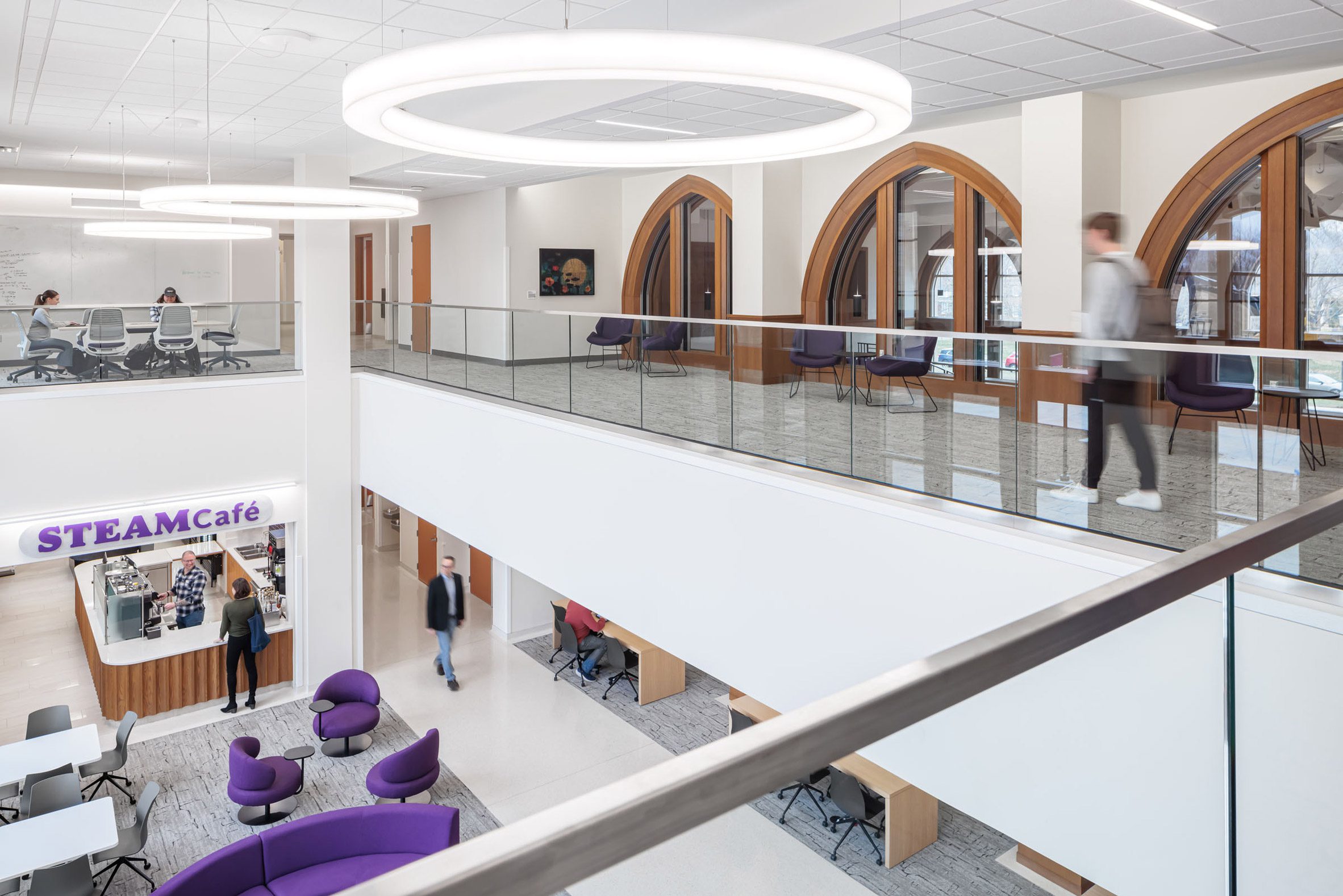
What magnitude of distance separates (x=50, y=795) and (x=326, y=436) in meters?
5.74

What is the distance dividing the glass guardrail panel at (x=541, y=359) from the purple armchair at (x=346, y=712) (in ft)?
15.4

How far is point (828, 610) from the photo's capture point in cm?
621

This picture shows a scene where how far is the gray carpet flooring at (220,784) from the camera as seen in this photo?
31.4ft

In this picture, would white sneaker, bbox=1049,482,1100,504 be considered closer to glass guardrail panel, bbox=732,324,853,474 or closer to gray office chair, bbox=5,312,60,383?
glass guardrail panel, bbox=732,324,853,474

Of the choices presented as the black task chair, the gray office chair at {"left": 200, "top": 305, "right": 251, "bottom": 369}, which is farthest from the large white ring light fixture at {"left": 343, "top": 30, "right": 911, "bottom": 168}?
the black task chair

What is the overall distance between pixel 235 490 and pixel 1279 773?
43.3ft

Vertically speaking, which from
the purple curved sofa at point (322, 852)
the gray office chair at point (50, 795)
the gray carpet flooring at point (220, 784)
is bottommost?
the gray carpet flooring at point (220, 784)

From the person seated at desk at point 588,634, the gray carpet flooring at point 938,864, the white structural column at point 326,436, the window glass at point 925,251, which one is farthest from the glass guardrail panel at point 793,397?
the white structural column at point 326,436

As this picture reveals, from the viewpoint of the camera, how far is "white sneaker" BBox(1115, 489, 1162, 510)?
16.0 feet

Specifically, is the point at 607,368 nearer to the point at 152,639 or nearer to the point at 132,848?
the point at 132,848

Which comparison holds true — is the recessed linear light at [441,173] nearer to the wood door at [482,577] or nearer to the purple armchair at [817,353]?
the wood door at [482,577]

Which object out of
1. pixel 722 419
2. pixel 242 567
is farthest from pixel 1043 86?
pixel 242 567

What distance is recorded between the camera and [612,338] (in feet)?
28.7

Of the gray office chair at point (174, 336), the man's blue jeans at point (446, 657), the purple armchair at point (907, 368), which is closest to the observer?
the purple armchair at point (907, 368)
